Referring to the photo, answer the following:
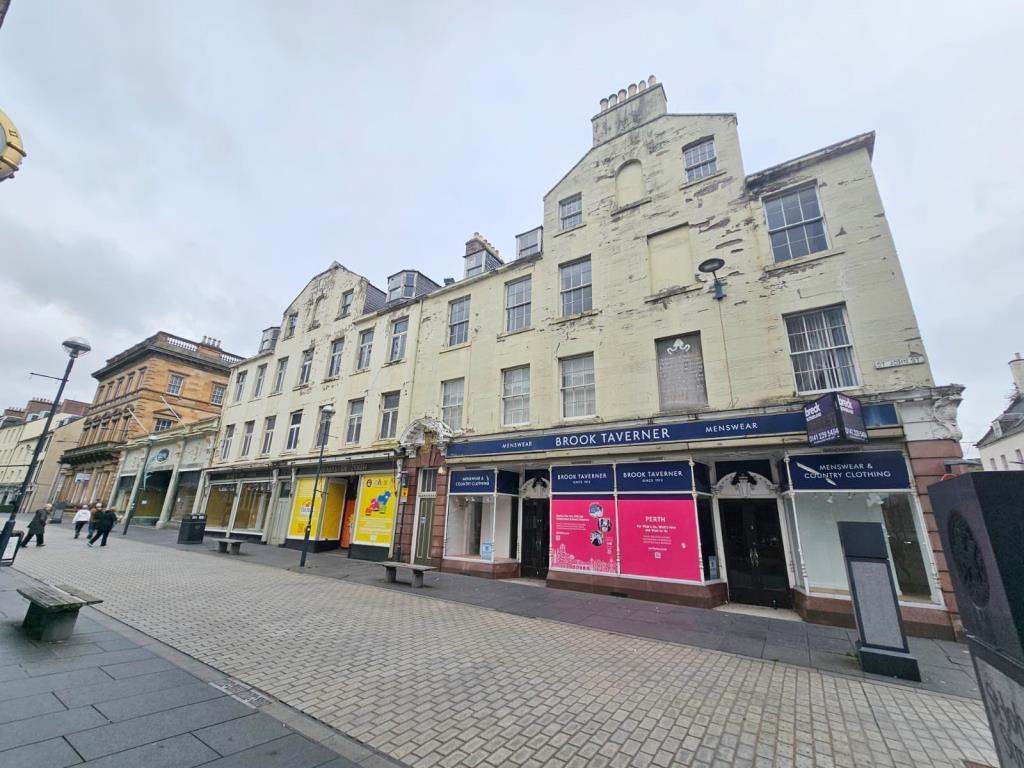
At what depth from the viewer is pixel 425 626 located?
25.7ft

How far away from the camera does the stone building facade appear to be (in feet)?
109

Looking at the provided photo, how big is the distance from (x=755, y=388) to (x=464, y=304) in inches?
448

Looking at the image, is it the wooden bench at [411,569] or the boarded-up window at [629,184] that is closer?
the wooden bench at [411,569]

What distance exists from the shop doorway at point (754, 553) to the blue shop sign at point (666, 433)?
213 centimetres

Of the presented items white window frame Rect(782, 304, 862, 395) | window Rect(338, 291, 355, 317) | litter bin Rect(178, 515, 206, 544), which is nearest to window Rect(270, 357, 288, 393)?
A: window Rect(338, 291, 355, 317)

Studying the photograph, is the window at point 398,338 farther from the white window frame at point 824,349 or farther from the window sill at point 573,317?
the white window frame at point 824,349

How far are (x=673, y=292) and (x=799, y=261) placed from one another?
3081mm

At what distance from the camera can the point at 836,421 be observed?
840 cm

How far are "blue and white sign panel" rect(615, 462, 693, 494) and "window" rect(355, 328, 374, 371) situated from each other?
13.8 metres

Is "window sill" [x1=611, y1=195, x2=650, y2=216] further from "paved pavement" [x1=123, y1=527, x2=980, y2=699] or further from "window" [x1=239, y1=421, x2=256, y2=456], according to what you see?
"window" [x1=239, y1=421, x2=256, y2=456]

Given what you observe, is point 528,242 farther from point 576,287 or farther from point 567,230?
point 576,287

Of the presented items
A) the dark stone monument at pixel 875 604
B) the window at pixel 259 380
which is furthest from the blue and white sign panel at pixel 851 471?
the window at pixel 259 380

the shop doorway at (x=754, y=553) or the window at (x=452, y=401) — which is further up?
the window at (x=452, y=401)

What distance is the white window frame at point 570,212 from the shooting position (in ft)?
51.0
